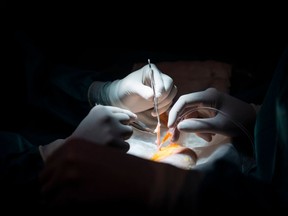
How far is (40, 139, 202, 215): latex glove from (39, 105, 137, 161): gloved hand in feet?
0.98

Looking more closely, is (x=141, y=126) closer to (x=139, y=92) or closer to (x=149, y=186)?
(x=139, y=92)

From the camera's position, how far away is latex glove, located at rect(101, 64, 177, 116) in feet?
5.59

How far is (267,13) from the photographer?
75.7 inches

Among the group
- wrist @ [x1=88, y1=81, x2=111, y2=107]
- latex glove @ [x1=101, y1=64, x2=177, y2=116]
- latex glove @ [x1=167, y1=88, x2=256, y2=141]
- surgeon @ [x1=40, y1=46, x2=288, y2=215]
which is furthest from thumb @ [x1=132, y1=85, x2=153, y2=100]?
surgeon @ [x1=40, y1=46, x2=288, y2=215]

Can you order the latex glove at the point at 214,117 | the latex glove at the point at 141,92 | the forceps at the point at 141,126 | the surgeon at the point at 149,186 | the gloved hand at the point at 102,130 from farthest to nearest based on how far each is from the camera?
1. the forceps at the point at 141,126
2. the latex glove at the point at 141,92
3. the latex glove at the point at 214,117
4. the gloved hand at the point at 102,130
5. the surgeon at the point at 149,186

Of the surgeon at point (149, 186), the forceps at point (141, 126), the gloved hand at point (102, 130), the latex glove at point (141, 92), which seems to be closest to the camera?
the surgeon at point (149, 186)

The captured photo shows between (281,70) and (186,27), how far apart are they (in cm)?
96

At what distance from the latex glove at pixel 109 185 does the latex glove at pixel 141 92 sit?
595 millimetres

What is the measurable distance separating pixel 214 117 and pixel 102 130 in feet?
1.77

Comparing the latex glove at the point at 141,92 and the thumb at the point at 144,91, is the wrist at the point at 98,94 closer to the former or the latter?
the latex glove at the point at 141,92

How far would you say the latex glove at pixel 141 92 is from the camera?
1.70 m

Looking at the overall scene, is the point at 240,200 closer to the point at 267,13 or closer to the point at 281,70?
the point at 281,70

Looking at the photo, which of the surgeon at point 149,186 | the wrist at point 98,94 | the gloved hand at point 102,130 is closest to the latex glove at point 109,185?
the surgeon at point 149,186

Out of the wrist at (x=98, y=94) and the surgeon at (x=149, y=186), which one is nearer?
the surgeon at (x=149, y=186)
